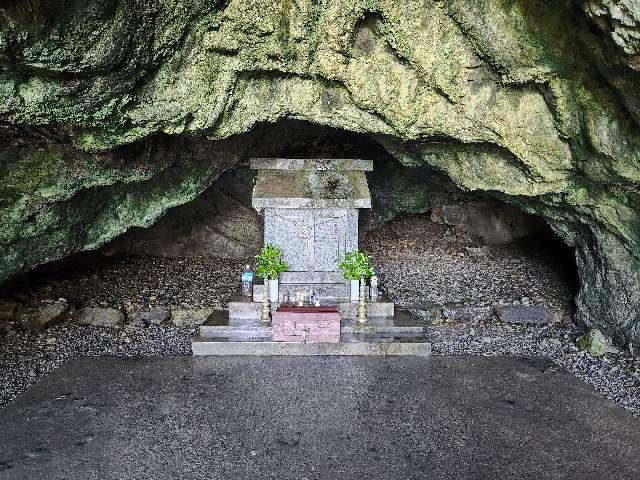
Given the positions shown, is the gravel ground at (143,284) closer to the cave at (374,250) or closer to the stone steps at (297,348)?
the cave at (374,250)

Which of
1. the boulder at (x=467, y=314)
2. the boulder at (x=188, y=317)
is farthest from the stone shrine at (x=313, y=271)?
the boulder at (x=467, y=314)

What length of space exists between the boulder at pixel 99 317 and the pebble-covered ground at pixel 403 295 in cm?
23

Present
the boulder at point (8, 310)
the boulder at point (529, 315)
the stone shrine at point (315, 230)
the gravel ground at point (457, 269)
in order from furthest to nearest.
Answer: the gravel ground at point (457, 269) → the boulder at point (529, 315) → the stone shrine at point (315, 230) → the boulder at point (8, 310)

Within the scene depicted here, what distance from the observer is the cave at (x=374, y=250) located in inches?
498

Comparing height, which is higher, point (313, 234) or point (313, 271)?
point (313, 234)

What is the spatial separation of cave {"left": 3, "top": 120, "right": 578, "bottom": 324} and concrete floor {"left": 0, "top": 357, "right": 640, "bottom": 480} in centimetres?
379

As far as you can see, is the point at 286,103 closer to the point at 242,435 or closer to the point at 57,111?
the point at 57,111

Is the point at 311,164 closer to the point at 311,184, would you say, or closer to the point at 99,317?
the point at 311,184

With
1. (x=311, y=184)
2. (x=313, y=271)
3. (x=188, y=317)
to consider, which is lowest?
(x=188, y=317)

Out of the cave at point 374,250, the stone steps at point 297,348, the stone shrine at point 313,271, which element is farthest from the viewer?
the cave at point 374,250

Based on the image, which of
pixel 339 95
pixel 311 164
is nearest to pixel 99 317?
pixel 311 164

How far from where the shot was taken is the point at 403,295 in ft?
44.7

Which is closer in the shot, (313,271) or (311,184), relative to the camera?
(313,271)

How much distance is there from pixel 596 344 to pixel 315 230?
5798 millimetres
